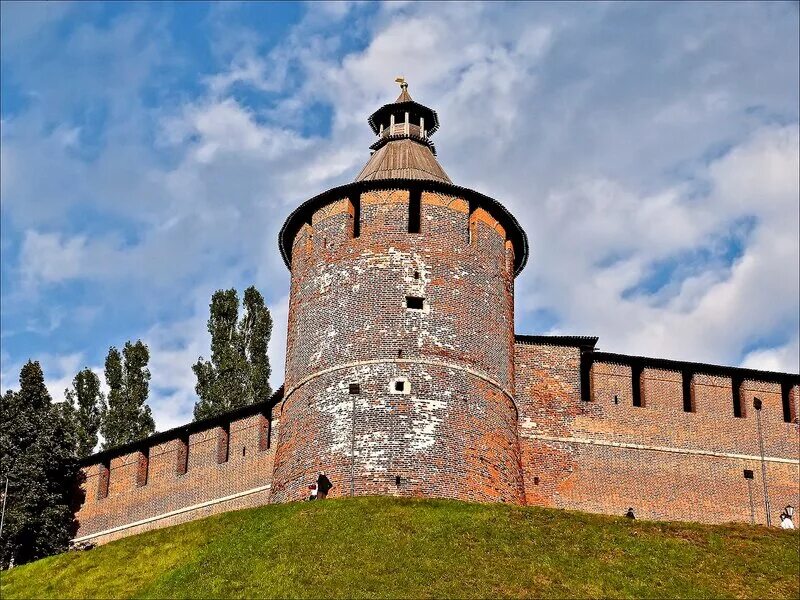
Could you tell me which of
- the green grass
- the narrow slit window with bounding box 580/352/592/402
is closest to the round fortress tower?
the green grass

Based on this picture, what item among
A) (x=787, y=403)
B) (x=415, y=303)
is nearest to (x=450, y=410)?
(x=415, y=303)

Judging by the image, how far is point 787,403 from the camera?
142ft

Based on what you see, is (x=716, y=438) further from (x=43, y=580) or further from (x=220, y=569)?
(x=43, y=580)

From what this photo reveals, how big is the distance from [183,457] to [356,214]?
1143cm

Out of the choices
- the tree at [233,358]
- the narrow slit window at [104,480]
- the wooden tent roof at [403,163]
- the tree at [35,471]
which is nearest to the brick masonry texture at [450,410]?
the narrow slit window at [104,480]

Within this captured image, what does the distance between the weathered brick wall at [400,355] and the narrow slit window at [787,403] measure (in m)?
9.83

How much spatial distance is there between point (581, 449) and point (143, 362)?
26877 millimetres

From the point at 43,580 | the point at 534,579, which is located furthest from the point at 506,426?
the point at 43,580

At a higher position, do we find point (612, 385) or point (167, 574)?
point (612, 385)

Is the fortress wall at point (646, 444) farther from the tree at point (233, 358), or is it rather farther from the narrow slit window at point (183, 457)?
the tree at point (233, 358)

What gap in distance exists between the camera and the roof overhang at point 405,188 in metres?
39.9

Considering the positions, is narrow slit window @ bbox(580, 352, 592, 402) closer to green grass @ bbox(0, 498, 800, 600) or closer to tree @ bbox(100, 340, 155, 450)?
green grass @ bbox(0, 498, 800, 600)

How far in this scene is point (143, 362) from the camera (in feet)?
201

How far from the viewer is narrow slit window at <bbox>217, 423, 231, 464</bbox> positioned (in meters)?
44.3
